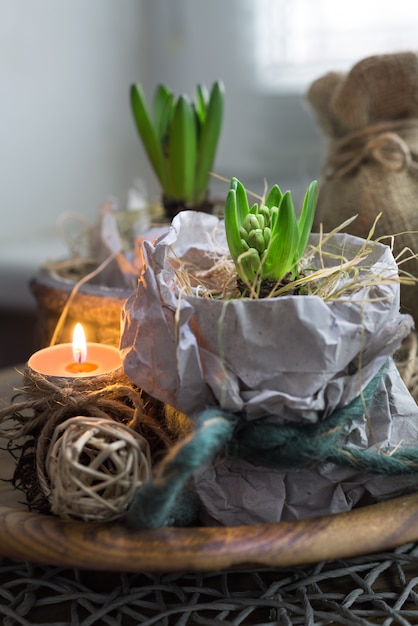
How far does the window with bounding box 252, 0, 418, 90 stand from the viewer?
3.31 feet

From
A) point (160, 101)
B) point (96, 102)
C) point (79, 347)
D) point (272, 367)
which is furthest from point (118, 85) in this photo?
point (272, 367)

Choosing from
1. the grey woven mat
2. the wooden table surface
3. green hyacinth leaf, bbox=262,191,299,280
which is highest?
green hyacinth leaf, bbox=262,191,299,280

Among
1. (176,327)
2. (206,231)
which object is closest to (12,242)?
(206,231)

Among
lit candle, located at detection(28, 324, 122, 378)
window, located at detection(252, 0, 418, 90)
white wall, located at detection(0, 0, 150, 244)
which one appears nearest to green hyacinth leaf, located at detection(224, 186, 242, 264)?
lit candle, located at detection(28, 324, 122, 378)

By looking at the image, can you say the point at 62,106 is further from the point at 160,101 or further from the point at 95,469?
the point at 95,469

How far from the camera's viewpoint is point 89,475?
0.39m

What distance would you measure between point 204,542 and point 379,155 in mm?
356

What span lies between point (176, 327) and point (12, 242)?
813 mm

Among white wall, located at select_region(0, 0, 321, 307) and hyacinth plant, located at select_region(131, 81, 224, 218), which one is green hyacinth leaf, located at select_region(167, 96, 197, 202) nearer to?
hyacinth plant, located at select_region(131, 81, 224, 218)

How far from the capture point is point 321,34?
42.0 inches

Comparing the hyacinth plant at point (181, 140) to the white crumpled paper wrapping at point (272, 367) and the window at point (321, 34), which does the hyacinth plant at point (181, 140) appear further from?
the window at point (321, 34)

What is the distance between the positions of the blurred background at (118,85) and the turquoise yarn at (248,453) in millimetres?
728

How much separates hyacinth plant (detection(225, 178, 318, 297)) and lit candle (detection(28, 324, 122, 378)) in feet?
0.34

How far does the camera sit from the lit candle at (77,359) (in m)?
0.49
